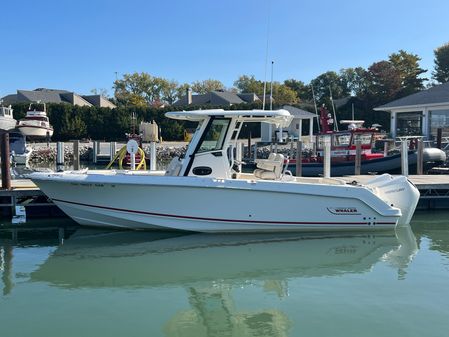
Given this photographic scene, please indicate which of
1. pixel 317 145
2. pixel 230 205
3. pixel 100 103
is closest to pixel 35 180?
pixel 230 205

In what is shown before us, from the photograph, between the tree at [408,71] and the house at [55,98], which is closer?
the tree at [408,71]

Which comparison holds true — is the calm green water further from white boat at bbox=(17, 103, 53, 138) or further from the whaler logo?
white boat at bbox=(17, 103, 53, 138)

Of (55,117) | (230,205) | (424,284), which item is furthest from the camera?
(55,117)

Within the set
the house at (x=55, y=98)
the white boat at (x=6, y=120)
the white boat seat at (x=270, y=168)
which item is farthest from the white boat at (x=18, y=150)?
the house at (x=55, y=98)

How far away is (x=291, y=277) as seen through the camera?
22.8 feet

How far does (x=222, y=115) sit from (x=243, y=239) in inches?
90.7

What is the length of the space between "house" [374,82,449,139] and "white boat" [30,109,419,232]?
1589 centimetres

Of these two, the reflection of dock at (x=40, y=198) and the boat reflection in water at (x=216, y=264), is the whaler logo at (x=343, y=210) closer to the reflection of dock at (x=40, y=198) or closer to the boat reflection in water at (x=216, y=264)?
the boat reflection in water at (x=216, y=264)

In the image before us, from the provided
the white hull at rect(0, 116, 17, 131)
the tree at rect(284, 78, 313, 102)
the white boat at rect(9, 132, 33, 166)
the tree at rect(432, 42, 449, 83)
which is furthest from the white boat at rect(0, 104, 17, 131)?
the tree at rect(432, 42, 449, 83)

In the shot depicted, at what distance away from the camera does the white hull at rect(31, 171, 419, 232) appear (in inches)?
340

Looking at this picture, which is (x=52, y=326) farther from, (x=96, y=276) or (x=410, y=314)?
(x=410, y=314)

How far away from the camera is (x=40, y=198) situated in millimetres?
11086

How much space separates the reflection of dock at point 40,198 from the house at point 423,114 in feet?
37.4

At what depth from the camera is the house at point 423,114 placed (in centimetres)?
2447
